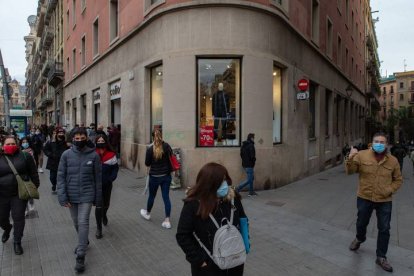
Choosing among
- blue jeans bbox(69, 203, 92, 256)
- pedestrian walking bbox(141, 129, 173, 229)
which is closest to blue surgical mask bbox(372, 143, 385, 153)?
pedestrian walking bbox(141, 129, 173, 229)

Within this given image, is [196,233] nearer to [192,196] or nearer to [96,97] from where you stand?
[192,196]

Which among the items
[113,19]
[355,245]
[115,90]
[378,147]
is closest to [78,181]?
[378,147]

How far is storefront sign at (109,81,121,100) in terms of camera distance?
1563cm

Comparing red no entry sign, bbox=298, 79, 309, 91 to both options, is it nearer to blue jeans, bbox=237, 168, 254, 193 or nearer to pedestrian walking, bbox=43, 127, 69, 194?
blue jeans, bbox=237, 168, 254, 193

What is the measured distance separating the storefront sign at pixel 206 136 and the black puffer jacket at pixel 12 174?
5.80m

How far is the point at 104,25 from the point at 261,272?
15.5 meters

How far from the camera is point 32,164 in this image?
17.2ft

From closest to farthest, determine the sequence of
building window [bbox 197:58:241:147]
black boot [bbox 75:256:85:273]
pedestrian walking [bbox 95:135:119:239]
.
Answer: black boot [bbox 75:256:85:273], pedestrian walking [bbox 95:135:119:239], building window [bbox 197:58:241:147]

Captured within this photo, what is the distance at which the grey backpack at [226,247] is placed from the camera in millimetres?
2553

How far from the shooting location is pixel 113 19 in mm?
16375

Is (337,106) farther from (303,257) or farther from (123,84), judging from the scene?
(303,257)

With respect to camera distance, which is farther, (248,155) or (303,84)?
(303,84)

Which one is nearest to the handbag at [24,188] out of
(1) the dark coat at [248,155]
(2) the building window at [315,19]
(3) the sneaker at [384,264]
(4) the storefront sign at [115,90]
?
Result: (3) the sneaker at [384,264]

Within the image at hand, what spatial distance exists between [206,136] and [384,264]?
6539 mm
